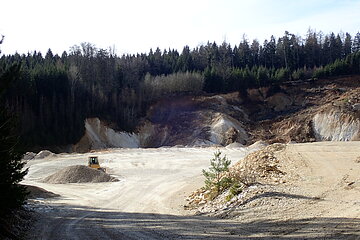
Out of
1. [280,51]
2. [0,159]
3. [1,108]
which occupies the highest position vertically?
[280,51]

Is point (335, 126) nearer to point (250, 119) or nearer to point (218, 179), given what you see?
point (250, 119)

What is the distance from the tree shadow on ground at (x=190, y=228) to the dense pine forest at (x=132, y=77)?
26.2 m

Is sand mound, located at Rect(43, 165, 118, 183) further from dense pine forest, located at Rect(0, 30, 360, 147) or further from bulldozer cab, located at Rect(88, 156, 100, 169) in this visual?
dense pine forest, located at Rect(0, 30, 360, 147)

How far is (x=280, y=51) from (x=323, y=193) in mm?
92691

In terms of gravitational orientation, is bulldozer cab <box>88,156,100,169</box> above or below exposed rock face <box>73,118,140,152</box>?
below

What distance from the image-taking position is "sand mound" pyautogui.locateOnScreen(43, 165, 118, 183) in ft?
102

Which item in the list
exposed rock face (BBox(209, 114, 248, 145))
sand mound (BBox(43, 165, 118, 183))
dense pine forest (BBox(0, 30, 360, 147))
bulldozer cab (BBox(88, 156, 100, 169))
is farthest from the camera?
exposed rock face (BBox(209, 114, 248, 145))

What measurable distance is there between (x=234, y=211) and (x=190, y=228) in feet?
8.72

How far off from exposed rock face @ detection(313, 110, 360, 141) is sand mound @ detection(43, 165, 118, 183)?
37346 millimetres

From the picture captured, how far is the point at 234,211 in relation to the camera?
Answer: 14367mm

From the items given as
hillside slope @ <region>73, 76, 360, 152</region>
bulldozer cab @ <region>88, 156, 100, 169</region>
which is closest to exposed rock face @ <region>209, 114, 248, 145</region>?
hillside slope @ <region>73, 76, 360, 152</region>

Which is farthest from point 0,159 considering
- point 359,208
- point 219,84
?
point 219,84

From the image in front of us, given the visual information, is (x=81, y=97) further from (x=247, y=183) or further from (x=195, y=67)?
(x=247, y=183)

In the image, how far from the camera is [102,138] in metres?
60.5
